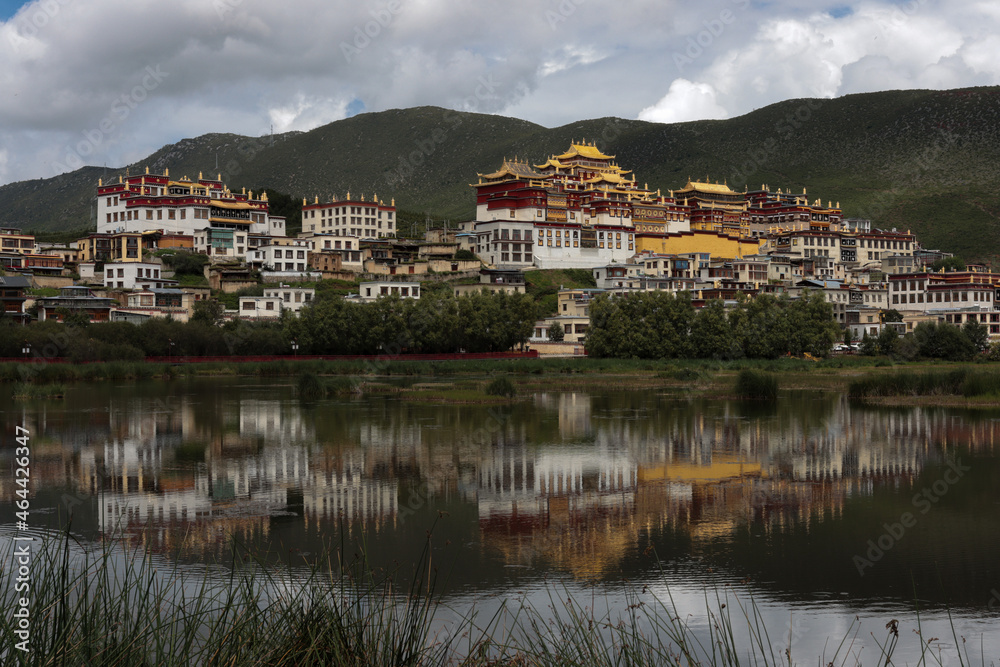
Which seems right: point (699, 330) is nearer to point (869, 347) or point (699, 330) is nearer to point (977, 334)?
point (869, 347)

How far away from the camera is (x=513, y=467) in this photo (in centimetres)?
2352

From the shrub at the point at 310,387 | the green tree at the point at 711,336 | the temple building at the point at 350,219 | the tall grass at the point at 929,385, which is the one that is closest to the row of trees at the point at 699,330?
the green tree at the point at 711,336

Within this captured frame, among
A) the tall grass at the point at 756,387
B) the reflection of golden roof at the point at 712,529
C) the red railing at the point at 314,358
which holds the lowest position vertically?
the reflection of golden roof at the point at 712,529

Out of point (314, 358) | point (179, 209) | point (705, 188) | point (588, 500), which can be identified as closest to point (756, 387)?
point (588, 500)

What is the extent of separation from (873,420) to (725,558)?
68.2 feet

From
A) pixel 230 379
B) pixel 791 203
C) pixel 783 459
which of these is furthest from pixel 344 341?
pixel 791 203

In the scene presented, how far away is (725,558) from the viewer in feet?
49.3

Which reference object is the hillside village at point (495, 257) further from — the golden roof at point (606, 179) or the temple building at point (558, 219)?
the golden roof at point (606, 179)

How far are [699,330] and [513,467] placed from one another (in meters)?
46.2

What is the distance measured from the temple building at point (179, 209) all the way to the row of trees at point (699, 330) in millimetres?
44192

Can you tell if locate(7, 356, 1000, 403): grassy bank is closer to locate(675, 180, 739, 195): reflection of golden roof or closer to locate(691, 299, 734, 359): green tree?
locate(691, 299, 734, 359): green tree

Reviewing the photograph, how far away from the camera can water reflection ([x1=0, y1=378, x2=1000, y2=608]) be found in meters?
14.9

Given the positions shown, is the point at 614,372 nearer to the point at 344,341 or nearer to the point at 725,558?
the point at 344,341

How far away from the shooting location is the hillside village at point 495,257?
8188 cm
